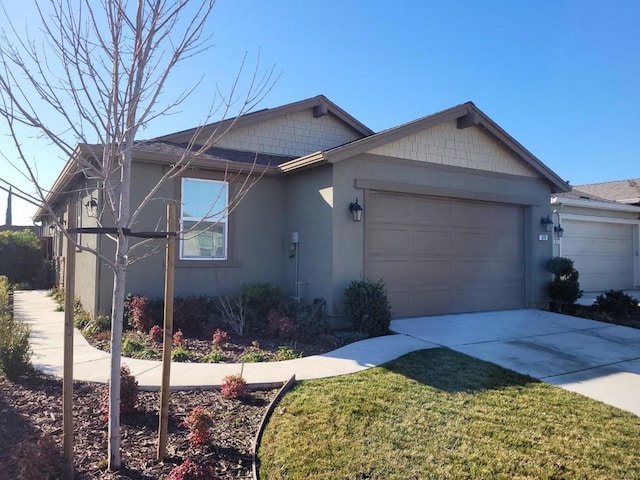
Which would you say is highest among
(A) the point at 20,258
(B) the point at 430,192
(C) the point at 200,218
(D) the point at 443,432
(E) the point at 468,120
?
(E) the point at 468,120

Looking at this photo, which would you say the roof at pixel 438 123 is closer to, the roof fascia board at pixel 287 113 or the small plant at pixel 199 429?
the roof fascia board at pixel 287 113

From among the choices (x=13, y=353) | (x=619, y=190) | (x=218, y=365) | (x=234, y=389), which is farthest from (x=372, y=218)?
(x=619, y=190)

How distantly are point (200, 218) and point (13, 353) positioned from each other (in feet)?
14.9

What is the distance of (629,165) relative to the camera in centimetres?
2136

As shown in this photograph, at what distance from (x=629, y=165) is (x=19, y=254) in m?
27.5

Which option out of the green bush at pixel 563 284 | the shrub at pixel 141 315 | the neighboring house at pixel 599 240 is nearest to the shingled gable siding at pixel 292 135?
the shrub at pixel 141 315

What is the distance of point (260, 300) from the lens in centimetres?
898

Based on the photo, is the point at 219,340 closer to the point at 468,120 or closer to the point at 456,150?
the point at 456,150

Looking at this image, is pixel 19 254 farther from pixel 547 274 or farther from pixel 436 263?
pixel 547 274

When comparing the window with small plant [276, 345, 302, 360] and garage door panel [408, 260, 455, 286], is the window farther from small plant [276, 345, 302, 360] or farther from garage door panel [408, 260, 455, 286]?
garage door panel [408, 260, 455, 286]

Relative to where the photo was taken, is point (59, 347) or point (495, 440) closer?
point (495, 440)

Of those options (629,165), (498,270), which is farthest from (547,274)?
(629,165)

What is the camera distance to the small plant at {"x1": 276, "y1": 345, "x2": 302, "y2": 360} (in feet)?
21.0

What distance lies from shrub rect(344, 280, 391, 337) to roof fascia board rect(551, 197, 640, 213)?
358 inches
